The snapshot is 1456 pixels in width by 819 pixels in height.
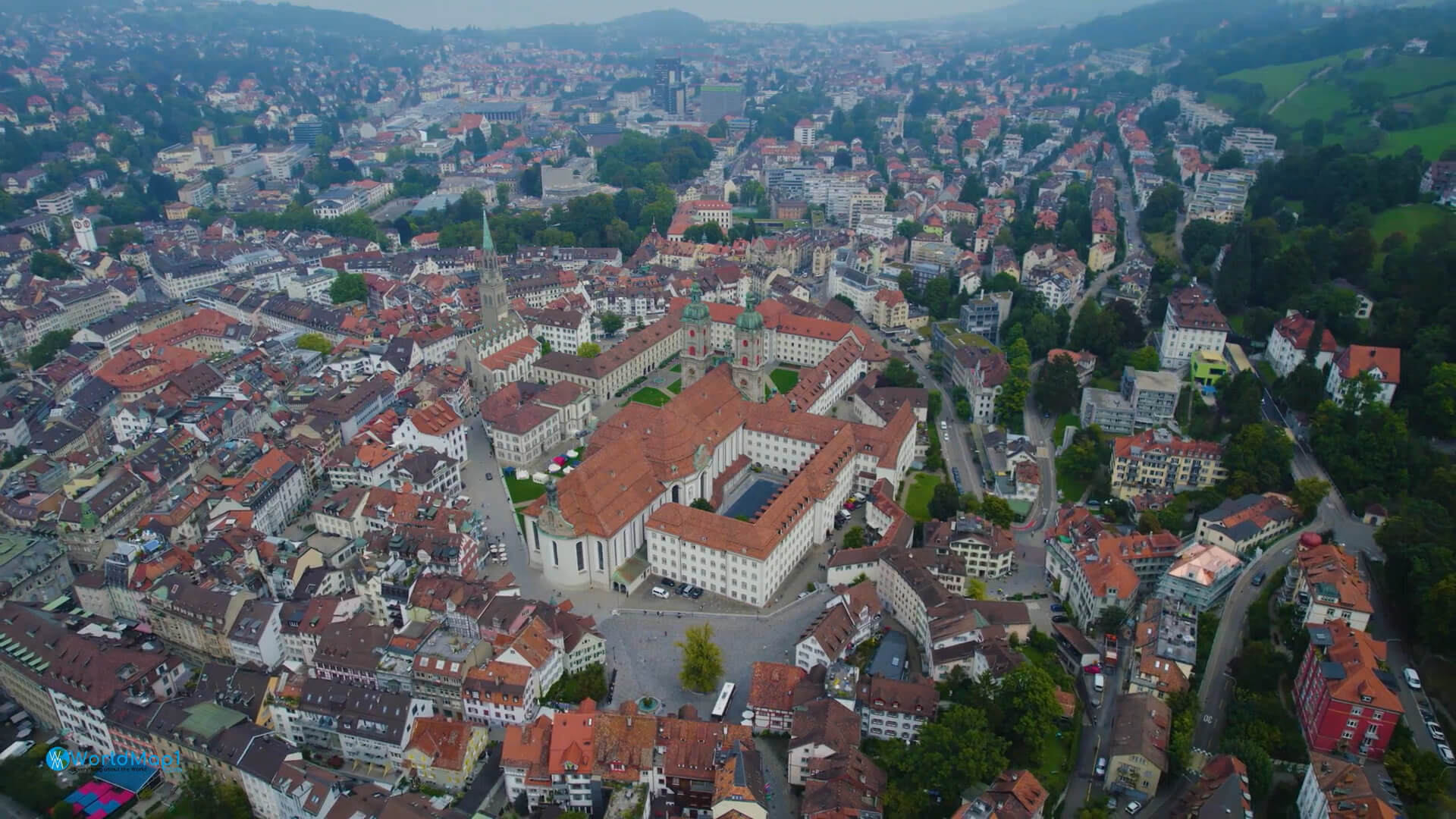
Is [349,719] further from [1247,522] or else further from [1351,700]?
[1247,522]

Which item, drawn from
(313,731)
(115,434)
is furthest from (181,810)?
(115,434)

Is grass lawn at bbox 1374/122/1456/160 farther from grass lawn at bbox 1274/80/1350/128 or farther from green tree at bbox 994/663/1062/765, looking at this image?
green tree at bbox 994/663/1062/765

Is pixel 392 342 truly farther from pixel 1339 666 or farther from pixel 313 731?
pixel 1339 666

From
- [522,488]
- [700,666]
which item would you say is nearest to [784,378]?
[522,488]

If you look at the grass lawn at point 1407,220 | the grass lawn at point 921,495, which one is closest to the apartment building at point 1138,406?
the grass lawn at point 921,495

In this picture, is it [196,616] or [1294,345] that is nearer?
[196,616]

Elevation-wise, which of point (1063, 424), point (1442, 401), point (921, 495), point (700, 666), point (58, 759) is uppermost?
point (1442, 401)

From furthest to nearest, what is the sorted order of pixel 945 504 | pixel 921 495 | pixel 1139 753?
pixel 921 495 < pixel 945 504 < pixel 1139 753
